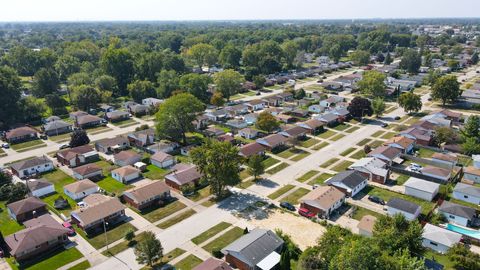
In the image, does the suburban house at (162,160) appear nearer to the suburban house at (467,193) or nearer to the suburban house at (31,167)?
the suburban house at (31,167)

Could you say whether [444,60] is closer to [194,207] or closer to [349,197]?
[349,197]

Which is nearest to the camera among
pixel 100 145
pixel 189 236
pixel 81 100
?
pixel 189 236

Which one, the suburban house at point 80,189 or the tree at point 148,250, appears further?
the suburban house at point 80,189

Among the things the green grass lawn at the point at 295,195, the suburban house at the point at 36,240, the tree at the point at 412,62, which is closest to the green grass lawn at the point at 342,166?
the green grass lawn at the point at 295,195

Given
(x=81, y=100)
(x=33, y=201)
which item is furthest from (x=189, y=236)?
(x=81, y=100)

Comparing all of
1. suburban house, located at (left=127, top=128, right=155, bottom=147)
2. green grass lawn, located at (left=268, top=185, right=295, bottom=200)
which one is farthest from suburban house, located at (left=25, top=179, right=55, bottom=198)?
green grass lawn, located at (left=268, top=185, right=295, bottom=200)

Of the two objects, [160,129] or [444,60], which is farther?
[444,60]
